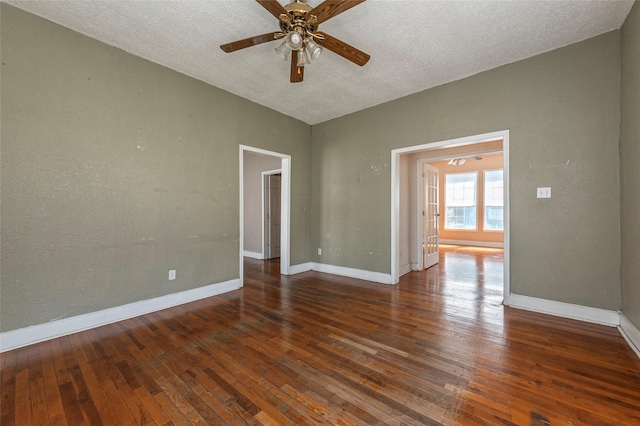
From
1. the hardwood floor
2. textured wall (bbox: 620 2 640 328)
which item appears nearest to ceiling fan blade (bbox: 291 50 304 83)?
the hardwood floor

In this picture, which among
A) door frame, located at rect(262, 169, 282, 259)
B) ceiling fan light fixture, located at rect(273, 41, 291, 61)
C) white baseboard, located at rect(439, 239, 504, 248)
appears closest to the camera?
ceiling fan light fixture, located at rect(273, 41, 291, 61)

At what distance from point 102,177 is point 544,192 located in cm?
483

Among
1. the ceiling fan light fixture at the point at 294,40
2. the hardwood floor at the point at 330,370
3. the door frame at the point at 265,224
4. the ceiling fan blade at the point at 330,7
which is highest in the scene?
the ceiling fan blade at the point at 330,7

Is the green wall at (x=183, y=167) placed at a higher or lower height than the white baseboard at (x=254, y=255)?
higher

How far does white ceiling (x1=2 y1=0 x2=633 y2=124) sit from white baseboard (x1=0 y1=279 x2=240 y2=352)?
2826mm

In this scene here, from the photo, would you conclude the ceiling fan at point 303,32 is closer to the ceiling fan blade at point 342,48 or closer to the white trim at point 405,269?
the ceiling fan blade at point 342,48

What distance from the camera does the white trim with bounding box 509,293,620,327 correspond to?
8.41ft

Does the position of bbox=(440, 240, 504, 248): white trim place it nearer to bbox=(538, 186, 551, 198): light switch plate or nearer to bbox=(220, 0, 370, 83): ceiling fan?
bbox=(538, 186, 551, 198): light switch plate

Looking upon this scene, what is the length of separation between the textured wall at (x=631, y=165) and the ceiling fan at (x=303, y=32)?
7.54ft

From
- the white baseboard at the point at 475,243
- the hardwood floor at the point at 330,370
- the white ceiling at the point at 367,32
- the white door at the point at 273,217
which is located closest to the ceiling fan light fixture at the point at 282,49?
the white ceiling at the point at 367,32

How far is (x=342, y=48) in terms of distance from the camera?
7.67 feet

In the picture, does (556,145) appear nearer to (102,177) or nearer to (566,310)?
(566,310)

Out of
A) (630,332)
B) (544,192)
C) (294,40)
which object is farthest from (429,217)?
(294,40)

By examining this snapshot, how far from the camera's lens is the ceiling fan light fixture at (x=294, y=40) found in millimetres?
2107
